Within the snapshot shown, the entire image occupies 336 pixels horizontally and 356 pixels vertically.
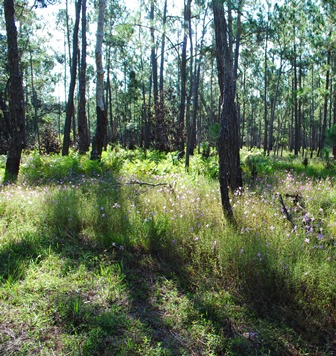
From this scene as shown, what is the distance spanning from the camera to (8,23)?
8.09 metres

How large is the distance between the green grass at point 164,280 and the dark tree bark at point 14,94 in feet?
13.4

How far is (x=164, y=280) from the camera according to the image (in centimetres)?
326

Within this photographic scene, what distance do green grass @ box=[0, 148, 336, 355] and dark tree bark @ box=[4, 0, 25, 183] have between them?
13.4 feet

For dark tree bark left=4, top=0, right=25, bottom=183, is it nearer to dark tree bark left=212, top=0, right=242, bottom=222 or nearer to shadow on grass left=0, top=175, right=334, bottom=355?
shadow on grass left=0, top=175, right=334, bottom=355

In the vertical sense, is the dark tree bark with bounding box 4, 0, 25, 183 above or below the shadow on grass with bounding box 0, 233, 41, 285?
above

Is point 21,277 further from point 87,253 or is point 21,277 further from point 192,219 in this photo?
point 192,219

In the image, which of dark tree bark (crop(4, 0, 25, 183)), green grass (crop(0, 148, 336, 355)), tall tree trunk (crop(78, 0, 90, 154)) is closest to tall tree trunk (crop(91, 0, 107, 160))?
dark tree bark (crop(4, 0, 25, 183))

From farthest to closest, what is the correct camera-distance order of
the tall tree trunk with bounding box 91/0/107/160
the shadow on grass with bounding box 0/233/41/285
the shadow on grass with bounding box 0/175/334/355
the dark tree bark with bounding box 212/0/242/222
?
the tall tree trunk with bounding box 91/0/107/160, the dark tree bark with bounding box 212/0/242/222, the shadow on grass with bounding box 0/233/41/285, the shadow on grass with bounding box 0/175/334/355

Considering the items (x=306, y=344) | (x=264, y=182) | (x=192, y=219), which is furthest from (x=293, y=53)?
(x=306, y=344)

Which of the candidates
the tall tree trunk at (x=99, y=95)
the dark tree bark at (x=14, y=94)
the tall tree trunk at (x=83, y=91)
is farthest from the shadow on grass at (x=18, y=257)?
the tall tree trunk at (x=83, y=91)

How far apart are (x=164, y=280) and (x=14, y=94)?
7.38 meters

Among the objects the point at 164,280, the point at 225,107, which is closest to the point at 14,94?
the point at 225,107

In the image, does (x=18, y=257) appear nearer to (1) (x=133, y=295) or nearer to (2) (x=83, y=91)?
(1) (x=133, y=295)

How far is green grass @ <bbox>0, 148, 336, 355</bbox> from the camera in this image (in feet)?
7.75
